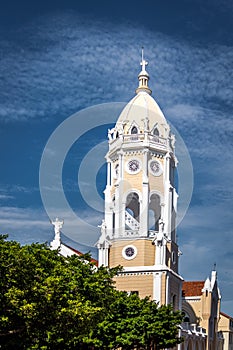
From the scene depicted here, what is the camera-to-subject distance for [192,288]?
69.8 metres

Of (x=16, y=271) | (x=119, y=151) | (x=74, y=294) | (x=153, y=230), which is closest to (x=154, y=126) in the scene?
(x=119, y=151)

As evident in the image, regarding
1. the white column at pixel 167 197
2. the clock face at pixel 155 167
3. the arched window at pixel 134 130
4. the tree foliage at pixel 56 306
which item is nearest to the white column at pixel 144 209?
the clock face at pixel 155 167

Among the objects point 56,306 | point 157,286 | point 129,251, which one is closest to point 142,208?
point 129,251

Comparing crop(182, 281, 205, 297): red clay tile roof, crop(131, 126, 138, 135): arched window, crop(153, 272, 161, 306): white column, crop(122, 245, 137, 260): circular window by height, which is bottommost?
crop(153, 272, 161, 306): white column

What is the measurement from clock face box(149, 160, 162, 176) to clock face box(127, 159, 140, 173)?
113cm

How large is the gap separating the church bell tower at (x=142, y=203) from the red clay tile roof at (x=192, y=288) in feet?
34.3

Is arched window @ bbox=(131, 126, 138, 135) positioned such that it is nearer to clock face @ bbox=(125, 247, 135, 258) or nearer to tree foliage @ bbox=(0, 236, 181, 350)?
clock face @ bbox=(125, 247, 135, 258)

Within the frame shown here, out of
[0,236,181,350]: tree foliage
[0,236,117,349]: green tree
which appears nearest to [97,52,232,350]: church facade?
[0,236,181,350]: tree foliage

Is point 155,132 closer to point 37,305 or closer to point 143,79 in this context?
point 143,79

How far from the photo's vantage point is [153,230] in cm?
5725

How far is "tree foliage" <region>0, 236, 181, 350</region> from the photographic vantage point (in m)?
27.5

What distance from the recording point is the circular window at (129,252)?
2172 inches

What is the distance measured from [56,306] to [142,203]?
28.0 m

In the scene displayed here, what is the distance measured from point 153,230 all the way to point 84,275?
20779 mm
